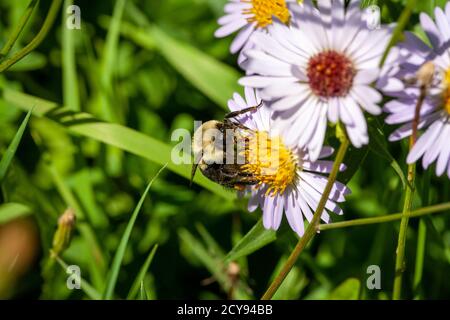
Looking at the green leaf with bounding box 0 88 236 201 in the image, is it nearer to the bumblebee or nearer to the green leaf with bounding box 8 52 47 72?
the bumblebee

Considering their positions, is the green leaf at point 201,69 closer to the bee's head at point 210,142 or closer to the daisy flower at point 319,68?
the bee's head at point 210,142

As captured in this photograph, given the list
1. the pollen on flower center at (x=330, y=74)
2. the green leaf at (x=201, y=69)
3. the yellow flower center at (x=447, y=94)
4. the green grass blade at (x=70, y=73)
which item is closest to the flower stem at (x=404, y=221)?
the yellow flower center at (x=447, y=94)

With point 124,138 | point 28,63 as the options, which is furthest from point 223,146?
point 28,63

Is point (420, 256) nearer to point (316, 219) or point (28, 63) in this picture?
point (316, 219)

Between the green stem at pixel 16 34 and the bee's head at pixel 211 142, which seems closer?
the bee's head at pixel 211 142
